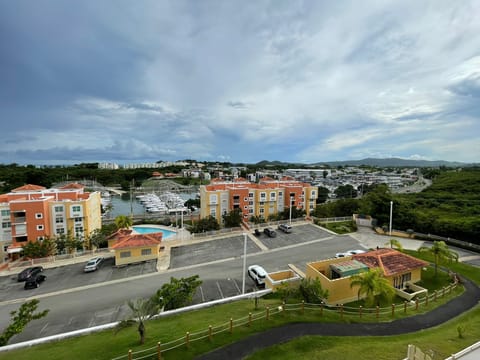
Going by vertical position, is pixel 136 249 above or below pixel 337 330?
below

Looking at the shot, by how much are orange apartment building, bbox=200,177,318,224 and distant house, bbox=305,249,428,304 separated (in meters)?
23.1

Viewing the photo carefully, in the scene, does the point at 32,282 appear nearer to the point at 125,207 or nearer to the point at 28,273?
the point at 28,273

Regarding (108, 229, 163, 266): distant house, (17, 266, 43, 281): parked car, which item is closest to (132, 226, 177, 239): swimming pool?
(108, 229, 163, 266): distant house

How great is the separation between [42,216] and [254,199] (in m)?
32.1

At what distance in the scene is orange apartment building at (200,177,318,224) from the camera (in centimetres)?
4209

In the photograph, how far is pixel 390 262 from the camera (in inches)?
787

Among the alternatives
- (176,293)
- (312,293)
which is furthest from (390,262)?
(176,293)

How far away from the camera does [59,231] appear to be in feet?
101

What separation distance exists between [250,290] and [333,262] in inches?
312

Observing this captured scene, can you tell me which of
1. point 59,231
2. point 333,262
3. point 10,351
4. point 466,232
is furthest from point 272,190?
point 10,351

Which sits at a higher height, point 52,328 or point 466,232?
point 466,232

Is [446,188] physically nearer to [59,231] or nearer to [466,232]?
[466,232]

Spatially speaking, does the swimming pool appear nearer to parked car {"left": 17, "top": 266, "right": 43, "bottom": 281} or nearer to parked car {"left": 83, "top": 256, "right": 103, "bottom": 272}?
parked car {"left": 83, "top": 256, "right": 103, "bottom": 272}

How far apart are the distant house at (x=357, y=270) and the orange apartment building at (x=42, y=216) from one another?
1214 inches
